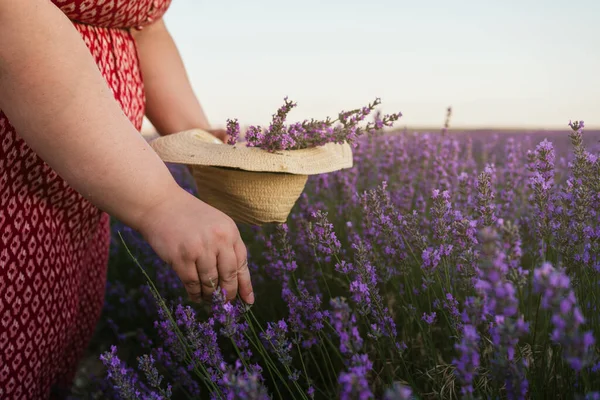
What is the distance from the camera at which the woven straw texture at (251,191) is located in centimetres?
164

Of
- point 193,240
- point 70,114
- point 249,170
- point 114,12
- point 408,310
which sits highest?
point 114,12

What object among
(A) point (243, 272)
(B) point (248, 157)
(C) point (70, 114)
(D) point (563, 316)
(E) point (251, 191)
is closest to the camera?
(D) point (563, 316)

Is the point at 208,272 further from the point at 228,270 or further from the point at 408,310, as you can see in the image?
the point at 408,310

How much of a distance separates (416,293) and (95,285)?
1.19m

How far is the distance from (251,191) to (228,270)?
40 centimetres

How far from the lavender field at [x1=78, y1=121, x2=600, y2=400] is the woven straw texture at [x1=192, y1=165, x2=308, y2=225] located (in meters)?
0.10

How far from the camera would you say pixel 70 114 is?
3.99ft

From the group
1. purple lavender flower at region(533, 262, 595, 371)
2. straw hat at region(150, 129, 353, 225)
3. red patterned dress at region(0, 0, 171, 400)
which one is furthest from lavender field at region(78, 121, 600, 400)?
red patterned dress at region(0, 0, 171, 400)

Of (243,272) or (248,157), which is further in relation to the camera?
(248,157)

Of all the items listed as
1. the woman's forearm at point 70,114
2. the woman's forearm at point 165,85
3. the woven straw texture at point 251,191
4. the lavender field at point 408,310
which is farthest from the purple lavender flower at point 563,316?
the woman's forearm at point 165,85

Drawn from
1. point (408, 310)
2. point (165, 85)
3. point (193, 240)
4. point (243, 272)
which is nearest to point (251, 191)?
point (243, 272)

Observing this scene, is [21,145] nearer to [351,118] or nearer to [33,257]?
[33,257]

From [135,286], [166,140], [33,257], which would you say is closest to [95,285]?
[33,257]

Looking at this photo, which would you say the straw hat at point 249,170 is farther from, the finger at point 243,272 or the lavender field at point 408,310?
the finger at point 243,272
